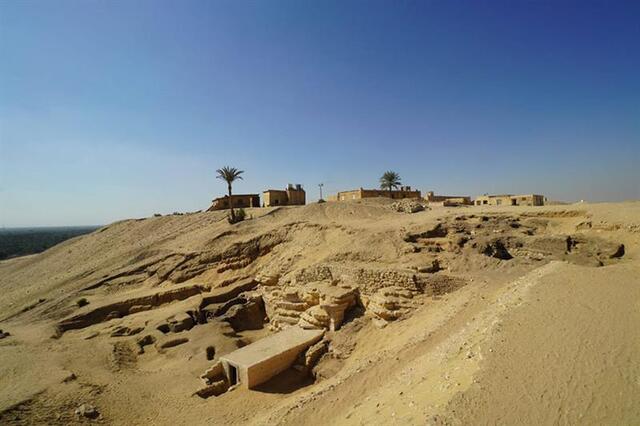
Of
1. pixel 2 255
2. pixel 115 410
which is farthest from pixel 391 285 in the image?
pixel 2 255

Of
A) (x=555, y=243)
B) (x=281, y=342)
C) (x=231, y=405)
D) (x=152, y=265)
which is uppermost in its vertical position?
(x=555, y=243)

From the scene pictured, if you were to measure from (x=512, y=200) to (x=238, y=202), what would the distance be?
2892cm

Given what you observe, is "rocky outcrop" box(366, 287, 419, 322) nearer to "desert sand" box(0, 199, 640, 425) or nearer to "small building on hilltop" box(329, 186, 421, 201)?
"desert sand" box(0, 199, 640, 425)

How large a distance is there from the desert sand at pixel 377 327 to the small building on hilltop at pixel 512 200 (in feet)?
43.4

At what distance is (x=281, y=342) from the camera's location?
11.7 metres

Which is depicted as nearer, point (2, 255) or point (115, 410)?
point (115, 410)

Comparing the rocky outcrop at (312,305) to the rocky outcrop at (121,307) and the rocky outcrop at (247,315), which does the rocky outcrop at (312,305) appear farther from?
the rocky outcrop at (121,307)

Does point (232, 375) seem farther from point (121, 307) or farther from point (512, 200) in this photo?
point (512, 200)

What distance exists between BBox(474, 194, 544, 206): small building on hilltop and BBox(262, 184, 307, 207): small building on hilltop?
1942 centimetres

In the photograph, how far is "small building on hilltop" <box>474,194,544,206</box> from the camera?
27.1 m

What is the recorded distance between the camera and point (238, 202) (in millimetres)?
37281

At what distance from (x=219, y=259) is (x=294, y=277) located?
7680 mm

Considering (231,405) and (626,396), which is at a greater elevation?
(626,396)

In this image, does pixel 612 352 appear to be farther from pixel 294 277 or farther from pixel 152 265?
pixel 152 265
